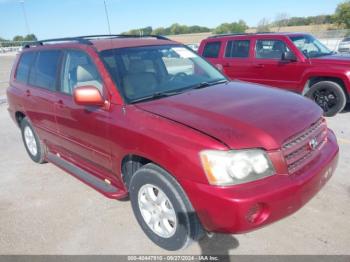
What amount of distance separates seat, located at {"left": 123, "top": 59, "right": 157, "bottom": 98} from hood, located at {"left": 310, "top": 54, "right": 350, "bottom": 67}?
4.93m

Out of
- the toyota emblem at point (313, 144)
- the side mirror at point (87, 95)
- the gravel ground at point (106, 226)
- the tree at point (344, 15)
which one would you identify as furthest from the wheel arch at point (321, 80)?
the tree at point (344, 15)

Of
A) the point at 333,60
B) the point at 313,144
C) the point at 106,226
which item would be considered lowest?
the point at 106,226

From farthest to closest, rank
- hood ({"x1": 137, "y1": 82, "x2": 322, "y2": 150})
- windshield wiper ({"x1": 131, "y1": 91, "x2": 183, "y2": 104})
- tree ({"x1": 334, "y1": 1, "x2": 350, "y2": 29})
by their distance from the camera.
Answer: tree ({"x1": 334, "y1": 1, "x2": 350, "y2": 29}) < windshield wiper ({"x1": 131, "y1": 91, "x2": 183, "y2": 104}) < hood ({"x1": 137, "y1": 82, "x2": 322, "y2": 150})

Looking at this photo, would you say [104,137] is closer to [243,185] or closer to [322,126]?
[243,185]

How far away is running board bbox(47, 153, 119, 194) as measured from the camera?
336 centimetres

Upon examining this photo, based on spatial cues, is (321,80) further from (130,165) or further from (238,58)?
(130,165)

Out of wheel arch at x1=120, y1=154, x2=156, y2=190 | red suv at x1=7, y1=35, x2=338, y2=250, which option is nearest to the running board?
red suv at x1=7, y1=35, x2=338, y2=250

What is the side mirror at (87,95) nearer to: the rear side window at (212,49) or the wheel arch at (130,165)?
the wheel arch at (130,165)

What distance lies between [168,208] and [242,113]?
103 cm

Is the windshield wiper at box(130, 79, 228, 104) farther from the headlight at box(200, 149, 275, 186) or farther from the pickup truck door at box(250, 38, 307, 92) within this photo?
the pickup truck door at box(250, 38, 307, 92)

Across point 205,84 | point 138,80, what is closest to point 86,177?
point 138,80

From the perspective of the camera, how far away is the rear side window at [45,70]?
400cm

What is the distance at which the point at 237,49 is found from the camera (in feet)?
27.4

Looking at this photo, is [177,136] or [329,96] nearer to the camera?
[177,136]
